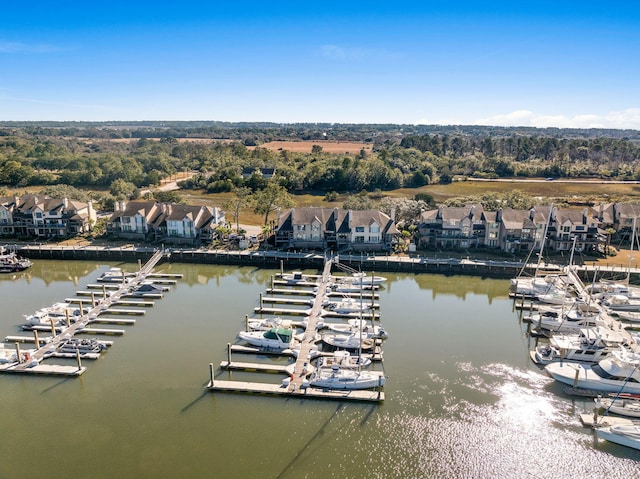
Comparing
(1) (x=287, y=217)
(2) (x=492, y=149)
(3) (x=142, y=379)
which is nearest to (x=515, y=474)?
(3) (x=142, y=379)

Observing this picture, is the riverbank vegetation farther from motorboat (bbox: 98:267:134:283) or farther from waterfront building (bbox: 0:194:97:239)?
motorboat (bbox: 98:267:134:283)

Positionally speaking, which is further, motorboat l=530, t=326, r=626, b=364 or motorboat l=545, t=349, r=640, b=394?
motorboat l=530, t=326, r=626, b=364

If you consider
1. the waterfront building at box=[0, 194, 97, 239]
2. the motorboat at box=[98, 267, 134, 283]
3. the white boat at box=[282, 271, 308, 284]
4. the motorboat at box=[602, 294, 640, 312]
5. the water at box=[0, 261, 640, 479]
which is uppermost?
the waterfront building at box=[0, 194, 97, 239]

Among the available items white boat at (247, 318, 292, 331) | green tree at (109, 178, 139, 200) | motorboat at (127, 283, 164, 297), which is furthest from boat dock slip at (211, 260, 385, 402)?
green tree at (109, 178, 139, 200)

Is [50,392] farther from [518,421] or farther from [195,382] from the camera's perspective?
[518,421]

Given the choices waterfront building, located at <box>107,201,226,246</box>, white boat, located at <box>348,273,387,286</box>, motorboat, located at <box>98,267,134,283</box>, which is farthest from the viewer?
waterfront building, located at <box>107,201,226,246</box>

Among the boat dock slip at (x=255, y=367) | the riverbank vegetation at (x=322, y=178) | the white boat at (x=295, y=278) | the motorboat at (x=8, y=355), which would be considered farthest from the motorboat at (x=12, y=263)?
the boat dock slip at (x=255, y=367)

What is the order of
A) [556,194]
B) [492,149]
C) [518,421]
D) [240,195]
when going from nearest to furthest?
1. [518,421]
2. [240,195]
3. [556,194]
4. [492,149]

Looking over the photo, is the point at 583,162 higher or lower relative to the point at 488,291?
higher
